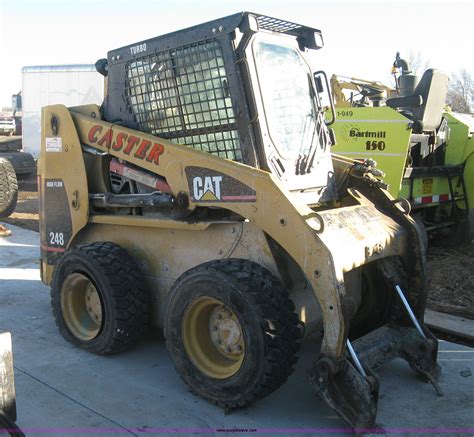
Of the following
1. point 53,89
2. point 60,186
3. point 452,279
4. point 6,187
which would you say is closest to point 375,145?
point 452,279

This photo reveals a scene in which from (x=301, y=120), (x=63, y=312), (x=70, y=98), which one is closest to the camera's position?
(x=301, y=120)

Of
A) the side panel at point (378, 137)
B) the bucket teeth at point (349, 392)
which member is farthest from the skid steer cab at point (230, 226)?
the side panel at point (378, 137)

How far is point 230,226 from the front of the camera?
12.3 ft

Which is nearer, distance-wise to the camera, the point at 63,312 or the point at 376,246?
the point at 376,246

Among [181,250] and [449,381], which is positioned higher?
[181,250]

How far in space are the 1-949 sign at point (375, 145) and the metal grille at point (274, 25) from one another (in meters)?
3.05

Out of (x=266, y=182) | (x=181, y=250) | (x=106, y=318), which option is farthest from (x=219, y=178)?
(x=106, y=318)

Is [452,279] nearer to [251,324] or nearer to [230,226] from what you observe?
[230,226]

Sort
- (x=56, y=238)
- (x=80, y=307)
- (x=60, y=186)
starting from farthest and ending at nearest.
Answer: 1. (x=56, y=238)
2. (x=60, y=186)
3. (x=80, y=307)

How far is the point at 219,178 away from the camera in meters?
3.64

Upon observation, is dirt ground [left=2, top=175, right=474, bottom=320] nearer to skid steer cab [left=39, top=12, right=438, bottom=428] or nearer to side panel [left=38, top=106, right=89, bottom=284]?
skid steer cab [left=39, top=12, right=438, bottom=428]

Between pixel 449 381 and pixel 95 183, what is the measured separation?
10.2 ft

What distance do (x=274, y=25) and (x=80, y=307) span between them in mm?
2689

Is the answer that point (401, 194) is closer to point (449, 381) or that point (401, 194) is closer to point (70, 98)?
point (449, 381)
